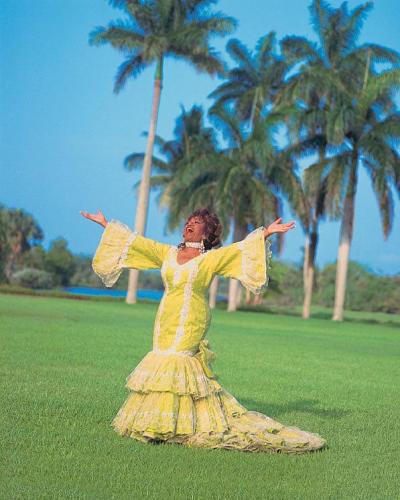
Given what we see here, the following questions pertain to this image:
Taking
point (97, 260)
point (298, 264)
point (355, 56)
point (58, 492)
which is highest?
point (355, 56)

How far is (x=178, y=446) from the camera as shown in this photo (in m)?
6.25

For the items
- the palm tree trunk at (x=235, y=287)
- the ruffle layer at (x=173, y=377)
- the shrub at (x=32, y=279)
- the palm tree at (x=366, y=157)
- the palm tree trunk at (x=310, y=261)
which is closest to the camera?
the ruffle layer at (x=173, y=377)

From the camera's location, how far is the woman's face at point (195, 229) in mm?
6840

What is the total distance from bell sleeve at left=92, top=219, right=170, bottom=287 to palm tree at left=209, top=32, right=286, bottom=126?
39.3 m

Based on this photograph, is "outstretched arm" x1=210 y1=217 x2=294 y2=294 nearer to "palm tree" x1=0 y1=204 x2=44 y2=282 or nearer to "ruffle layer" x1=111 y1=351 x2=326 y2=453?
"ruffle layer" x1=111 y1=351 x2=326 y2=453

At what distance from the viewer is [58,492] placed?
4762 mm

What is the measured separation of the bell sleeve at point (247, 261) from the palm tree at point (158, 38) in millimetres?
34019

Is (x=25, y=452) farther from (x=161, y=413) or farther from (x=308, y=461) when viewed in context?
(x=308, y=461)

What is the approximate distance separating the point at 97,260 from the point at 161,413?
164 cm

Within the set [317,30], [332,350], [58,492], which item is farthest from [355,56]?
[58,492]

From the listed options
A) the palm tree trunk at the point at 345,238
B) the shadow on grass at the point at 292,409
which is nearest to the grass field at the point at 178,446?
the shadow on grass at the point at 292,409

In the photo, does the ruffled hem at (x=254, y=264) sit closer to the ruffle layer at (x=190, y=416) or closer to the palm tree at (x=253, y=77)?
the ruffle layer at (x=190, y=416)

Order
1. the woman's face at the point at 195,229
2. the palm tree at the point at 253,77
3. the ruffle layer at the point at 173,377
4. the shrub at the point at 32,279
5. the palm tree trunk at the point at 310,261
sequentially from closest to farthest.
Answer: the ruffle layer at the point at 173,377 → the woman's face at the point at 195,229 → the palm tree trunk at the point at 310,261 → the palm tree at the point at 253,77 → the shrub at the point at 32,279

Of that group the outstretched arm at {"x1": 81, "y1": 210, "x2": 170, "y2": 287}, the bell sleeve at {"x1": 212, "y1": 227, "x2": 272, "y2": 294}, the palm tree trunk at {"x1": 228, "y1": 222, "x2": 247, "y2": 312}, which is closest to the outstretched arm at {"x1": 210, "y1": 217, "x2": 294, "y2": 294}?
the bell sleeve at {"x1": 212, "y1": 227, "x2": 272, "y2": 294}
